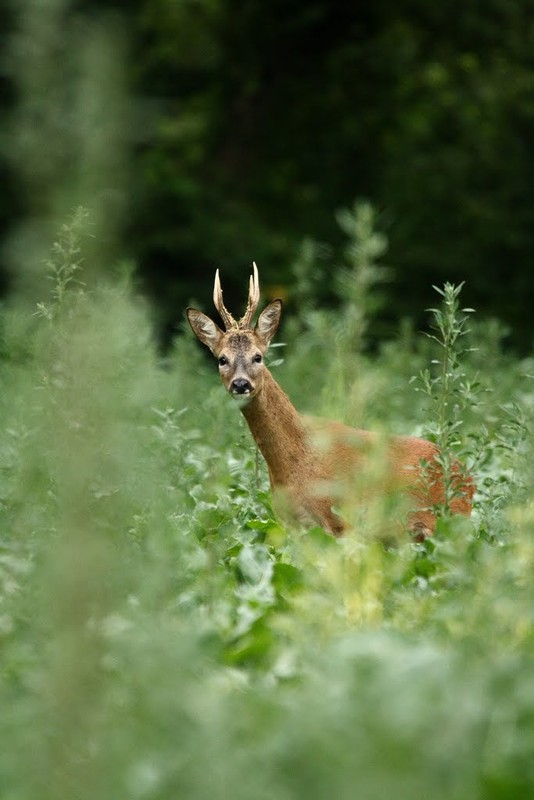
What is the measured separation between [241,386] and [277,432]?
0.28m

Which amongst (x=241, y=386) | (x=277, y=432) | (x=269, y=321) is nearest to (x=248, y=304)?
(x=269, y=321)

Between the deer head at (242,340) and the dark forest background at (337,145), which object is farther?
the dark forest background at (337,145)

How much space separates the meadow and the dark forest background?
1412 cm

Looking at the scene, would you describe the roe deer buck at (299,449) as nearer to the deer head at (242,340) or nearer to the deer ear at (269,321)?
the deer head at (242,340)

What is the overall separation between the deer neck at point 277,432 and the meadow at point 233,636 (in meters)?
1.58

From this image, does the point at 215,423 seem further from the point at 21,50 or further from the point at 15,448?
the point at 21,50

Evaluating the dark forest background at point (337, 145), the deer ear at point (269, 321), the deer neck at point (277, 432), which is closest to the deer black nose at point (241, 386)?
the deer neck at point (277, 432)

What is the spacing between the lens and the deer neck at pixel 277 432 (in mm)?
7297

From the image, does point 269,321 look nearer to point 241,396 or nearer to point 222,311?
point 222,311

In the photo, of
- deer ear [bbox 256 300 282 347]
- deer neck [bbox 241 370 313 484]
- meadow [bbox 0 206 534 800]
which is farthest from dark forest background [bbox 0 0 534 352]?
meadow [bbox 0 206 534 800]

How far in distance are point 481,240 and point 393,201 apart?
62.0 inches

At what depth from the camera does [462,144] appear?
23.1 meters

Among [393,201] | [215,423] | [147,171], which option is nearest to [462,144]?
[393,201]

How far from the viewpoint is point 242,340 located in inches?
306
